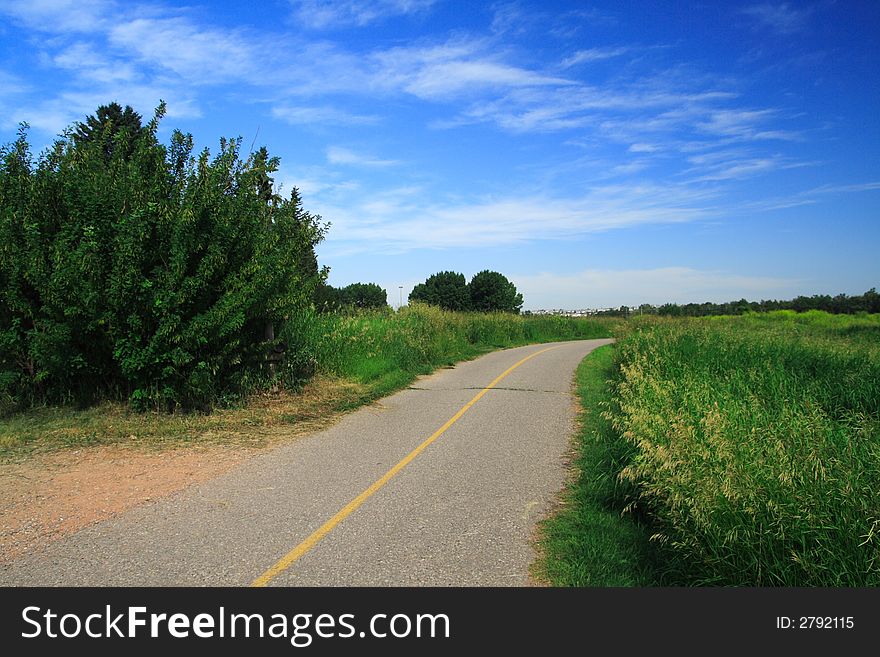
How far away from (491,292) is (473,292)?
394cm

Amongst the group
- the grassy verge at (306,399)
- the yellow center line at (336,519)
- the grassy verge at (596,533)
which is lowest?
the grassy verge at (596,533)

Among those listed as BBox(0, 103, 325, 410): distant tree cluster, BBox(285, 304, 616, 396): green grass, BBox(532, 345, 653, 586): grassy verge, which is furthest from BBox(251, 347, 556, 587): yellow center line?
BBox(285, 304, 616, 396): green grass

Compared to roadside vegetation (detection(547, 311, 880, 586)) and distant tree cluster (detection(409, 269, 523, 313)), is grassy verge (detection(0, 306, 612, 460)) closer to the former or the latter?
roadside vegetation (detection(547, 311, 880, 586))

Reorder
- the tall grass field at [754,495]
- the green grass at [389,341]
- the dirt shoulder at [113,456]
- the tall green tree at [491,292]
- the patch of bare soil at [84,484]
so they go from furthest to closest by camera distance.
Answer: the tall green tree at [491,292], the green grass at [389,341], the dirt shoulder at [113,456], the patch of bare soil at [84,484], the tall grass field at [754,495]

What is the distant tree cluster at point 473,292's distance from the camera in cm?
10794

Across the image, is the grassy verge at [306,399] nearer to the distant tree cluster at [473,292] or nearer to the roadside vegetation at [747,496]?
the roadside vegetation at [747,496]

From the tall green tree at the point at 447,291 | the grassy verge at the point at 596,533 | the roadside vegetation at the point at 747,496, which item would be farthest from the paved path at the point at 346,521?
the tall green tree at the point at 447,291

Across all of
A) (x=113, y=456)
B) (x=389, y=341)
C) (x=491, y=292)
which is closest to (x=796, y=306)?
(x=389, y=341)

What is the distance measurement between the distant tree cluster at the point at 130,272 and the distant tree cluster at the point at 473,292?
91973 millimetres

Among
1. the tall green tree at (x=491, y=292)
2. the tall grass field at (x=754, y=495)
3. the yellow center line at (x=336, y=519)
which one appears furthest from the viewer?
the tall green tree at (x=491, y=292)

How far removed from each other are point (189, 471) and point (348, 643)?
4.90 m

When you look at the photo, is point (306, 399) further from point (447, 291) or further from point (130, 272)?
point (447, 291)

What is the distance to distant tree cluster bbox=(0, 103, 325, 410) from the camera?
10.3 m

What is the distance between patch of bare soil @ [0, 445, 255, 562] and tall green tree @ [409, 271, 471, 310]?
10169 centimetres
